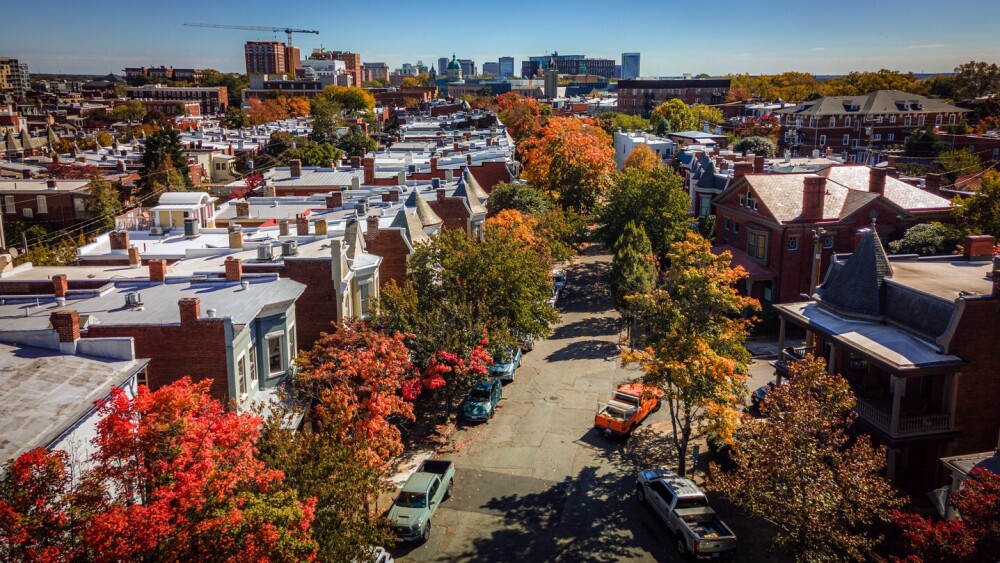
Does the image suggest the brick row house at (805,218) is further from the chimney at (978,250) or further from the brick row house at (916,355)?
the brick row house at (916,355)

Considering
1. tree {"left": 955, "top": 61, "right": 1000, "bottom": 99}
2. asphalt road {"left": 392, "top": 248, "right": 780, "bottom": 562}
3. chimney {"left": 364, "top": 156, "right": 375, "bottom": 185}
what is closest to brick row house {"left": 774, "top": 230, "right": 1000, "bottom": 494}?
asphalt road {"left": 392, "top": 248, "right": 780, "bottom": 562}

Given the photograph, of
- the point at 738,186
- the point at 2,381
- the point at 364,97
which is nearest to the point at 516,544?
the point at 2,381

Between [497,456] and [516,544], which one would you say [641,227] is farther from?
[516,544]

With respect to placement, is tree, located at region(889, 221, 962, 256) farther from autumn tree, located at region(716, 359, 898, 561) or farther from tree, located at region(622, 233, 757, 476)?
autumn tree, located at region(716, 359, 898, 561)

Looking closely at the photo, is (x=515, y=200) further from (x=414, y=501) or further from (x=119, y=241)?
(x=414, y=501)

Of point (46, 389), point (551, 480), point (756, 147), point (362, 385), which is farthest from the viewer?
point (756, 147)

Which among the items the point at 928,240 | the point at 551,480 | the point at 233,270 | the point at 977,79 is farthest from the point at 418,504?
the point at 977,79
